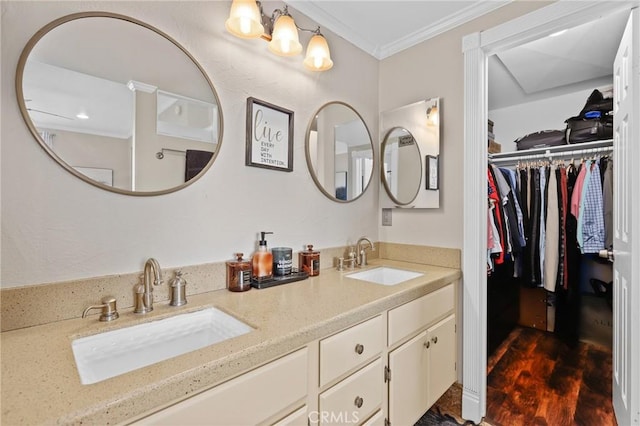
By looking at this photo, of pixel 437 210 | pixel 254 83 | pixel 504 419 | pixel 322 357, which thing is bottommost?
pixel 504 419

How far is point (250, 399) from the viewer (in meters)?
0.79

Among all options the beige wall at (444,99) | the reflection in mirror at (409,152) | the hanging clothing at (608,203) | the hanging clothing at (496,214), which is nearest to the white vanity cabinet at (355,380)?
the beige wall at (444,99)

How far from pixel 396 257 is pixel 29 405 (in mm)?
1889

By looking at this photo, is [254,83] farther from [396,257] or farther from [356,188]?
[396,257]

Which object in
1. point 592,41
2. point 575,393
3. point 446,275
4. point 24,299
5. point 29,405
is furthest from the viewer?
point 592,41

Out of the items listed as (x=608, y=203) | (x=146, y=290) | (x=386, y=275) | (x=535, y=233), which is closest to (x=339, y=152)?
(x=386, y=275)

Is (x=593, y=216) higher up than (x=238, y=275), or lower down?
higher up

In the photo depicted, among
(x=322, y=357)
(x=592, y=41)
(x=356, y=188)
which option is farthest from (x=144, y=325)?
(x=592, y=41)

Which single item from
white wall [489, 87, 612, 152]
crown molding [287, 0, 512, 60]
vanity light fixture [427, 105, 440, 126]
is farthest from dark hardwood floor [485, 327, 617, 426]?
crown molding [287, 0, 512, 60]

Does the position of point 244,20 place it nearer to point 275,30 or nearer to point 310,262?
point 275,30

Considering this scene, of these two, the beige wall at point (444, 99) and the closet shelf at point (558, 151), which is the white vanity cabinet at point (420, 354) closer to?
the beige wall at point (444, 99)

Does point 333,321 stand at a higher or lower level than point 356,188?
lower

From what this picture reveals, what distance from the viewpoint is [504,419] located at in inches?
66.3

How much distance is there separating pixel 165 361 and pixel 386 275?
1.46 m
